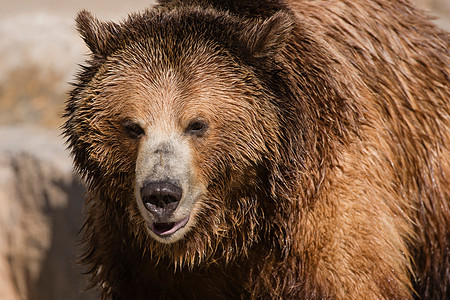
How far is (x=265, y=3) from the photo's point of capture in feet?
13.9

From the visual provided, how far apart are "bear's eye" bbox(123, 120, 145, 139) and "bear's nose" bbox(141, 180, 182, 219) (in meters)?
0.35

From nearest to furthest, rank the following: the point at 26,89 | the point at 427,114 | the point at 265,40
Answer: the point at 265,40
the point at 427,114
the point at 26,89

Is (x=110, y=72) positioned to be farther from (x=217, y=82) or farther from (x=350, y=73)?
(x=350, y=73)

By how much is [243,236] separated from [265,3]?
1.32 metres

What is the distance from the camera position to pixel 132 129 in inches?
153

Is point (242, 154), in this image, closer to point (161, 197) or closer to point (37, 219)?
Result: point (161, 197)

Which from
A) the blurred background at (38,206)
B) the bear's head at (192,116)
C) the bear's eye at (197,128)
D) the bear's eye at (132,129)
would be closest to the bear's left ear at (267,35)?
the bear's head at (192,116)

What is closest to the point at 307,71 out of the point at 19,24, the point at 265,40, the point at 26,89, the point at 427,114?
the point at 265,40

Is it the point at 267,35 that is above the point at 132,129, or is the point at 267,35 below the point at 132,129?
above

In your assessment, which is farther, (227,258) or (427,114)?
(427,114)

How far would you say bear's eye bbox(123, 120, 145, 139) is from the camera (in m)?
3.85

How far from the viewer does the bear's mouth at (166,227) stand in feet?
12.4

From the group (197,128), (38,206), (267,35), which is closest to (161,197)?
(197,128)

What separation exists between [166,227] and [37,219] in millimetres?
4203
